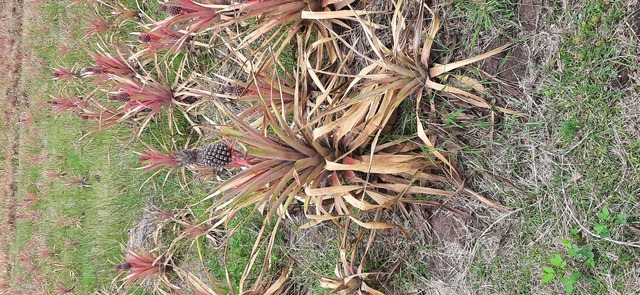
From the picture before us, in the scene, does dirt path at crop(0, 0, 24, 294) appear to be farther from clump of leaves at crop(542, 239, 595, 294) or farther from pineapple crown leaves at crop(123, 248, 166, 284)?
clump of leaves at crop(542, 239, 595, 294)

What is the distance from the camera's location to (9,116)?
4605 millimetres

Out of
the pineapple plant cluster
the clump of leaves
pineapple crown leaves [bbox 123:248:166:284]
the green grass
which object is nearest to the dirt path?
pineapple crown leaves [bbox 123:248:166:284]

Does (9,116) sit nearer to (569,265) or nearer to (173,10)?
(173,10)

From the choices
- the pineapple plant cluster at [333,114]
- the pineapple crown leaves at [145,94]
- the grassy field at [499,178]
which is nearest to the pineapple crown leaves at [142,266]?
the grassy field at [499,178]

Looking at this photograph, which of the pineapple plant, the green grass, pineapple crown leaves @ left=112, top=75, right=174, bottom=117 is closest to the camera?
the green grass

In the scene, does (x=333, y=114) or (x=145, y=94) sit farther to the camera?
(x=145, y=94)

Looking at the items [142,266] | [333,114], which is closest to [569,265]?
[333,114]

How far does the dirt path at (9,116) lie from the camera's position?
14.9ft

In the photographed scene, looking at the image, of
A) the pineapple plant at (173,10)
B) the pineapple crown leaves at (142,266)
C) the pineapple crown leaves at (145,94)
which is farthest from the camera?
the pineapple crown leaves at (142,266)

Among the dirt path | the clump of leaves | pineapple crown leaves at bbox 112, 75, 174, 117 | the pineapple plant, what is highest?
the pineapple plant

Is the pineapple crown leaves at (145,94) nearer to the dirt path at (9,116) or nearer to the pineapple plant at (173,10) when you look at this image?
the pineapple plant at (173,10)

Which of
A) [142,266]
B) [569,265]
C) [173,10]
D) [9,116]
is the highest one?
[173,10]

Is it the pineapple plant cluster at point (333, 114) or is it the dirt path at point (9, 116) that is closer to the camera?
the pineapple plant cluster at point (333, 114)

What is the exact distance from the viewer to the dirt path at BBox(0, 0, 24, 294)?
4531mm
